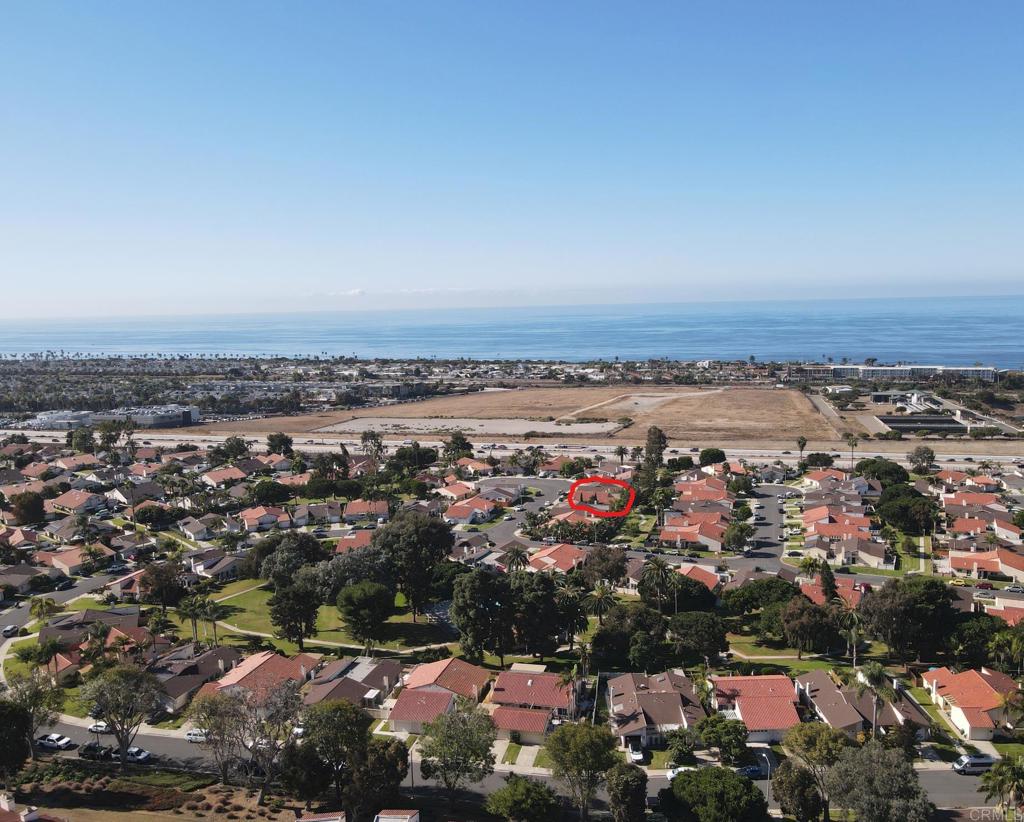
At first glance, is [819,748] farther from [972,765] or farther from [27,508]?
[27,508]

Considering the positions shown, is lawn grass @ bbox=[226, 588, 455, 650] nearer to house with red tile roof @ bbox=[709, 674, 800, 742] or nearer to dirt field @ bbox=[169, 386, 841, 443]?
house with red tile roof @ bbox=[709, 674, 800, 742]

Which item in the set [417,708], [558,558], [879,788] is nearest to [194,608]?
[417,708]

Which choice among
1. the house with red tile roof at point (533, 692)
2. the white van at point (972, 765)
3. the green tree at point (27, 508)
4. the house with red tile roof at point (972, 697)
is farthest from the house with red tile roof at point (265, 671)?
the green tree at point (27, 508)

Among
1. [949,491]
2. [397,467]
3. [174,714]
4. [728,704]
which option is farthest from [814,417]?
[174,714]

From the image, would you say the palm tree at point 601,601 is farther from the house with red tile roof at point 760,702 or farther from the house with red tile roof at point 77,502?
the house with red tile roof at point 77,502

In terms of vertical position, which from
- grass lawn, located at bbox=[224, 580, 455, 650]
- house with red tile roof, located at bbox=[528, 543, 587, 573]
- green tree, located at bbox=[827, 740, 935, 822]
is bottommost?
grass lawn, located at bbox=[224, 580, 455, 650]

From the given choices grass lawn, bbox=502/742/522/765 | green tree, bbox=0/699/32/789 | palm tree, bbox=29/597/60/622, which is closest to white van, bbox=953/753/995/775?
grass lawn, bbox=502/742/522/765

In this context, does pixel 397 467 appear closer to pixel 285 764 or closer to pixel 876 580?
pixel 876 580
